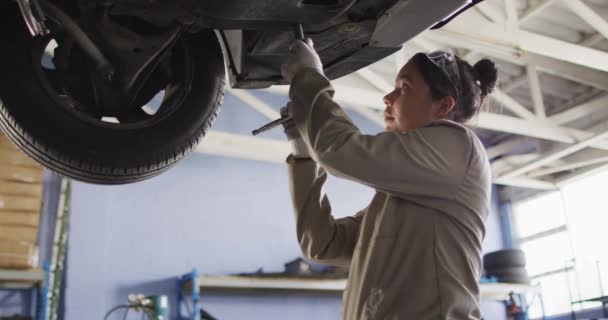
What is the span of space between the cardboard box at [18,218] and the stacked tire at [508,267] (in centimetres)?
406

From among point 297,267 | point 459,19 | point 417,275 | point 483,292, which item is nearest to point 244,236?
point 297,267

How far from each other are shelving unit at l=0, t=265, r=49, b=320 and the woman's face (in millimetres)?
3275

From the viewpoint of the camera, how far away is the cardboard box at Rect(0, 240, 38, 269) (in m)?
4.01

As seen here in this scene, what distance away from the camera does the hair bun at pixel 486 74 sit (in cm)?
159

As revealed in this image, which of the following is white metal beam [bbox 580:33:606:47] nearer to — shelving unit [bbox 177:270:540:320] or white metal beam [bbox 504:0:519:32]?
white metal beam [bbox 504:0:519:32]

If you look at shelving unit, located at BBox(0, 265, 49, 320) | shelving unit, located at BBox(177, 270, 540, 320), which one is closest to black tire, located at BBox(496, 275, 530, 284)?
shelving unit, located at BBox(177, 270, 540, 320)

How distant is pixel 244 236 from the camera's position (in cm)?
546

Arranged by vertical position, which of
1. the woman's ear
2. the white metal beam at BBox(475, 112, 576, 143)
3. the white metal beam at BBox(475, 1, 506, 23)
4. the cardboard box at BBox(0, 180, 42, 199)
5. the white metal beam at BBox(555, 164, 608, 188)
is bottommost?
the woman's ear

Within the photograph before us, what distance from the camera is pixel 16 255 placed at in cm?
406

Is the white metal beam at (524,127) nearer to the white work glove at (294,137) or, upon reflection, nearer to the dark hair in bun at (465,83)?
the dark hair in bun at (465,83)

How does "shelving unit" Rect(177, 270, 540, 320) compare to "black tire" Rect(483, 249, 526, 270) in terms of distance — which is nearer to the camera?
"shelving unit" Rect(177, 270, 540, 320)

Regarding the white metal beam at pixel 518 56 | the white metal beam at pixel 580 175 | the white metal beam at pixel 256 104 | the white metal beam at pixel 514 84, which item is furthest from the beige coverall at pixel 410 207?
the white metal beam at pixel 580 175

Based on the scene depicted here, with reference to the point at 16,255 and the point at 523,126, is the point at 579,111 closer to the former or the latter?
the point at 523,126

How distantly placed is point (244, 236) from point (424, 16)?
436 cm
